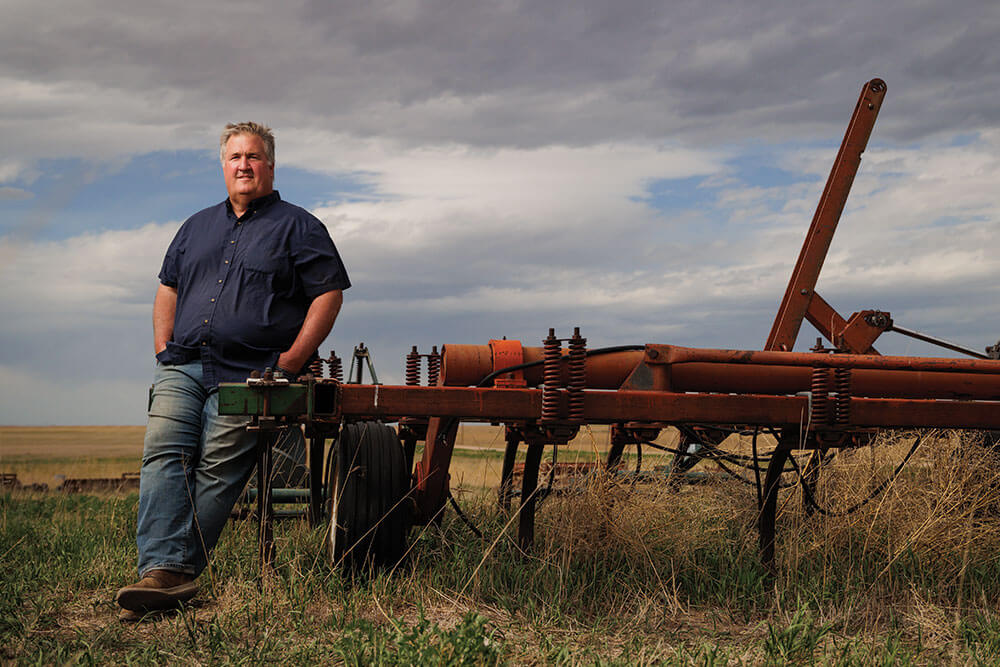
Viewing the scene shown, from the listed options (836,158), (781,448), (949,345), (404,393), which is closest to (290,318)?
(404,393)

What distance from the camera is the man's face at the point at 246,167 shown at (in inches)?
193

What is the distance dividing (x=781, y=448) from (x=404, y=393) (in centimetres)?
205

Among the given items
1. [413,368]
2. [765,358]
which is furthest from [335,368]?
[765,358]

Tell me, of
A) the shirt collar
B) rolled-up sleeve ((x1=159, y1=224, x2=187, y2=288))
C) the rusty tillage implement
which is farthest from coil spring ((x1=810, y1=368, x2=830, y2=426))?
rolled-up sleeve ((x1=159, y1=224, x2=187, y2=288))

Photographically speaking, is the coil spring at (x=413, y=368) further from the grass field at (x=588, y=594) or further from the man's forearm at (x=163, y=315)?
the man's forearm at (x=163, y=315)

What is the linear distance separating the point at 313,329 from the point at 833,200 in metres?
4.45

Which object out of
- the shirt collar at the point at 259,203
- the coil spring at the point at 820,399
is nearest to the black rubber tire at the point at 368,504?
the shirt collar at the point at 259,203

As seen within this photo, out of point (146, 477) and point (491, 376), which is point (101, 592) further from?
point (491, 376)

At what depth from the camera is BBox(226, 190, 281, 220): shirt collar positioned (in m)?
5.00

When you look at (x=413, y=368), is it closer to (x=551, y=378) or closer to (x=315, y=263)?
(x=315, y=263)

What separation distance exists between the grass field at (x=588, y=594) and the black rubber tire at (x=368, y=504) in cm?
13

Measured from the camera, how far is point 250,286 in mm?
4727

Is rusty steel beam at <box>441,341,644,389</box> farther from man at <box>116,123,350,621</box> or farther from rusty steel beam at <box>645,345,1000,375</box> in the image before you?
man at <box>116,123,350,621</box>

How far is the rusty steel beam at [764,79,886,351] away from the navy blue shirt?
382cm
